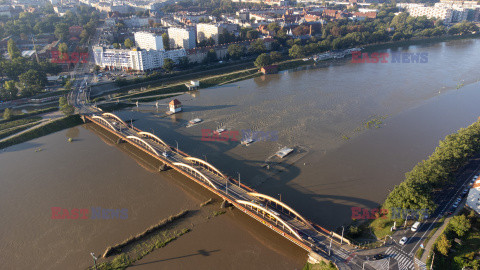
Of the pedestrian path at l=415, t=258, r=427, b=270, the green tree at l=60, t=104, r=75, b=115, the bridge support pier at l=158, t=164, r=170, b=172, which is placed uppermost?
the green tree at l=60, t=104, r=75, b=115

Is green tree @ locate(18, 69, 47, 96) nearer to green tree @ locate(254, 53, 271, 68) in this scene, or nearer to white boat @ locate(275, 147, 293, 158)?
green tree @ locate(254, 53, 271, 68)

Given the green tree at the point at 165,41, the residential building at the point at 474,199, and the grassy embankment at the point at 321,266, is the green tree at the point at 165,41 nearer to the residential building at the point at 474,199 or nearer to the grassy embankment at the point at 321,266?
the grassy embankment at the point at 321,266

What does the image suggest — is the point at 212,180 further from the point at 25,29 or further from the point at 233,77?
the point at 25,29

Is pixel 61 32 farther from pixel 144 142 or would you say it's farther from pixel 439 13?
pixel 439 13

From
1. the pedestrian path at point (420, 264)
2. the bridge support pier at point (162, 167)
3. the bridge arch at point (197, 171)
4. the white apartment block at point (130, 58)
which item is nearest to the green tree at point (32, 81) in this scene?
the white apartment block at point (130, 58)

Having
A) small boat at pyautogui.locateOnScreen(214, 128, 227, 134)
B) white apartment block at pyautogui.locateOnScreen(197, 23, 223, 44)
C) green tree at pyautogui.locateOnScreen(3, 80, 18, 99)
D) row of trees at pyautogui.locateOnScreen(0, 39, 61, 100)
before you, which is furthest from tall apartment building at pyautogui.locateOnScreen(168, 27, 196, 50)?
small boat at pyautogui.locateOnScreen(214, 128, 227, 134)

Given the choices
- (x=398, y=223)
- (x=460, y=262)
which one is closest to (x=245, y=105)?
(x=398, y=223)
